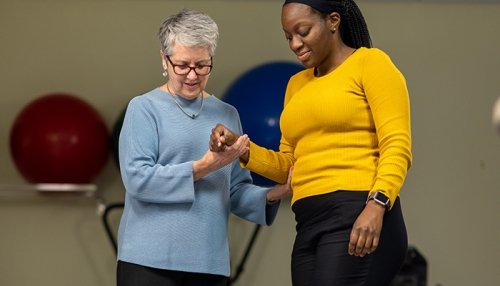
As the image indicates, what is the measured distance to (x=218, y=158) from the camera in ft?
8.09

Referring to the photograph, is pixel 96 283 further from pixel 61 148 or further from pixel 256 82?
pixel 256 82

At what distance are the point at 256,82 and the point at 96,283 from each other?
4.71 feet

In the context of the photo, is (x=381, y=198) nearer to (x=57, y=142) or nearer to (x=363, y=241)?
(x=363, y=241)

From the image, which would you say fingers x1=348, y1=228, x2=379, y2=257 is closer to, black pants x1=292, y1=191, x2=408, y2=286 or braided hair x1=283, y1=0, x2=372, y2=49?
black pants x1=292, y1=191, x2=408, y2=286

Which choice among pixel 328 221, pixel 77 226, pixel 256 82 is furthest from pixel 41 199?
pixel 328 221

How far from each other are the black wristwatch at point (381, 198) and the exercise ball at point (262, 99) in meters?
2.32

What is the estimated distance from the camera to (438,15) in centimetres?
544

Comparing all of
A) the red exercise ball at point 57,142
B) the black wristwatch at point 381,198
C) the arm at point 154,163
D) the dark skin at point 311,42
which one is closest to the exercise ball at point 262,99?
the red exercise ball at point 57,142

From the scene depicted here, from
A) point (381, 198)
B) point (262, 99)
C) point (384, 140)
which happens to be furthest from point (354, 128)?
point (262, 99)

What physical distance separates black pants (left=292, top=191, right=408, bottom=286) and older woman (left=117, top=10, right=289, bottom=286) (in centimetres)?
29

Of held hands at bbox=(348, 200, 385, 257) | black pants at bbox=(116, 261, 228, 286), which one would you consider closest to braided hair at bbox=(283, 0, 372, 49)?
held hands at bbox=(348, 200, 385, 257)

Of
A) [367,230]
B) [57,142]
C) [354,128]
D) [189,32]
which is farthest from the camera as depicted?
[57,142]

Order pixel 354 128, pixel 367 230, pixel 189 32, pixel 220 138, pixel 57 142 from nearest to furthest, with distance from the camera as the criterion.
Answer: pixel 367 230 → pixel 354 128 → pixel 220 138 → pixel 189 32 → pixel 57 142

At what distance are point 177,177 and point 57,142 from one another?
90.0 inches
